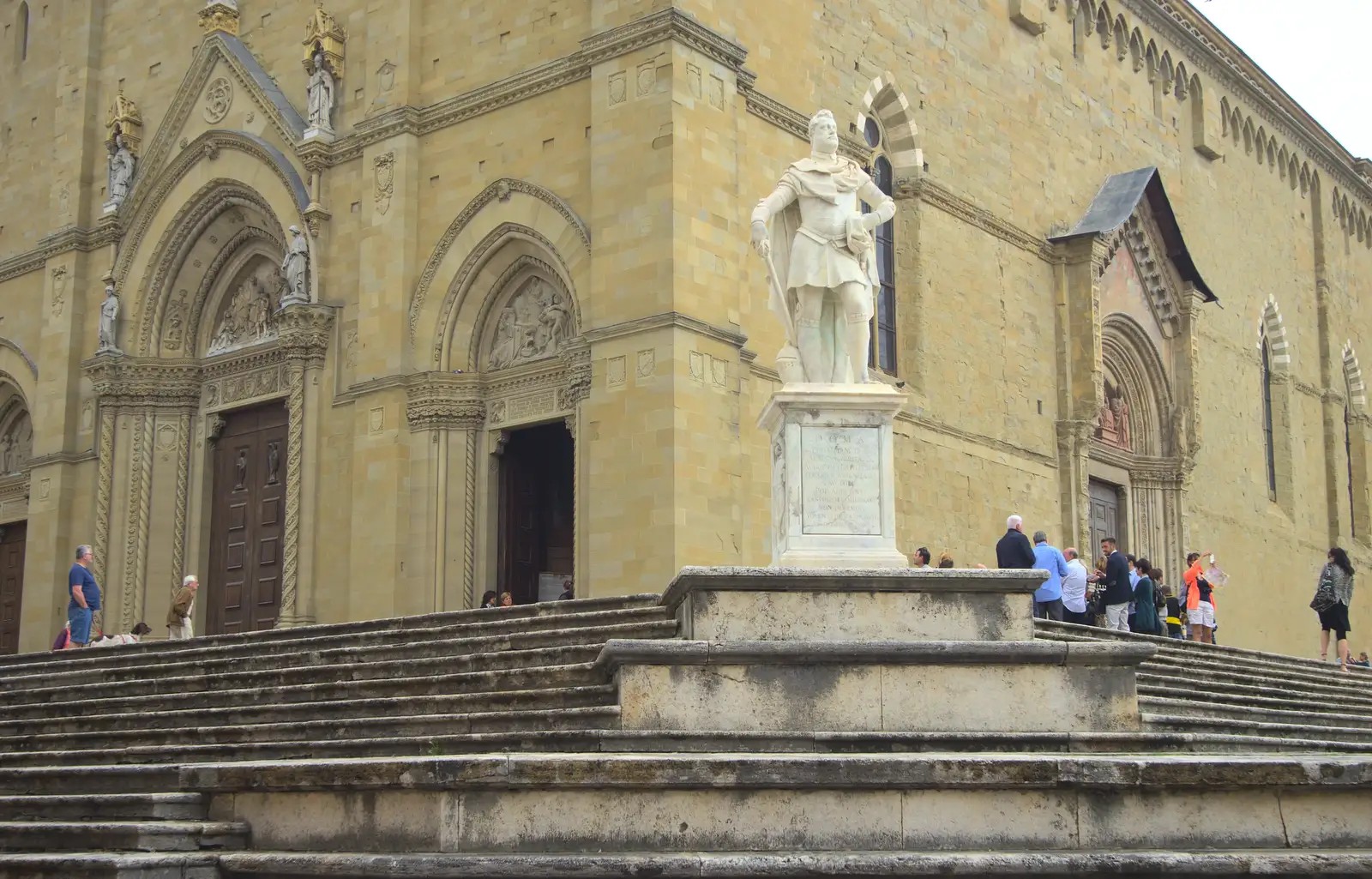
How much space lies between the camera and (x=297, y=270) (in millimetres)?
22484

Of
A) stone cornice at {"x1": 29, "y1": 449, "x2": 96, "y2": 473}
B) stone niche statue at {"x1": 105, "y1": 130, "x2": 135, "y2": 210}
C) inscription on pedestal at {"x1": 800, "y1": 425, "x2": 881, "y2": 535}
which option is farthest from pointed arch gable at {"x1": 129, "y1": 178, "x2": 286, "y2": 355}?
inscription on pedestal at {"x1": 800, "y1": 425, "x2": 881, "y2": 535}

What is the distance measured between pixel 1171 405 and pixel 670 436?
14072mm

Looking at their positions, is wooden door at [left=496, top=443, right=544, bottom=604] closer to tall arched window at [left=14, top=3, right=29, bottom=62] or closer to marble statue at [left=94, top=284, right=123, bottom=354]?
marble statue at [left=94, top=284, right=123, bottom=354]

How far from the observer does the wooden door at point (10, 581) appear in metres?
26.0

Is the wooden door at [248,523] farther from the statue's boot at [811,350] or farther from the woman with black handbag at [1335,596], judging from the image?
the woman with black handbag at [1335,596]

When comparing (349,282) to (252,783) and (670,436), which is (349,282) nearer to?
(670,436)

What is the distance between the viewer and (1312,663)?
18.9 metres

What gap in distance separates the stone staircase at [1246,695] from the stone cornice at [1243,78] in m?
16.1

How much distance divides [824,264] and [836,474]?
181 cm

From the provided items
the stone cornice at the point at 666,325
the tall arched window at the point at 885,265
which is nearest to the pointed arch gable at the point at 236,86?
the stone cornice at the point at 666,325

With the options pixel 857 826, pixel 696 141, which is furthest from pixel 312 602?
pixel 857 826

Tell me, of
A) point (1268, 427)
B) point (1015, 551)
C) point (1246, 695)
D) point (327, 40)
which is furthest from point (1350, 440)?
point (327, 40)

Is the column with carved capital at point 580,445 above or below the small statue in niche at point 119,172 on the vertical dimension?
below

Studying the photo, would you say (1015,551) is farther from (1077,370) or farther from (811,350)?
(1077,370)
